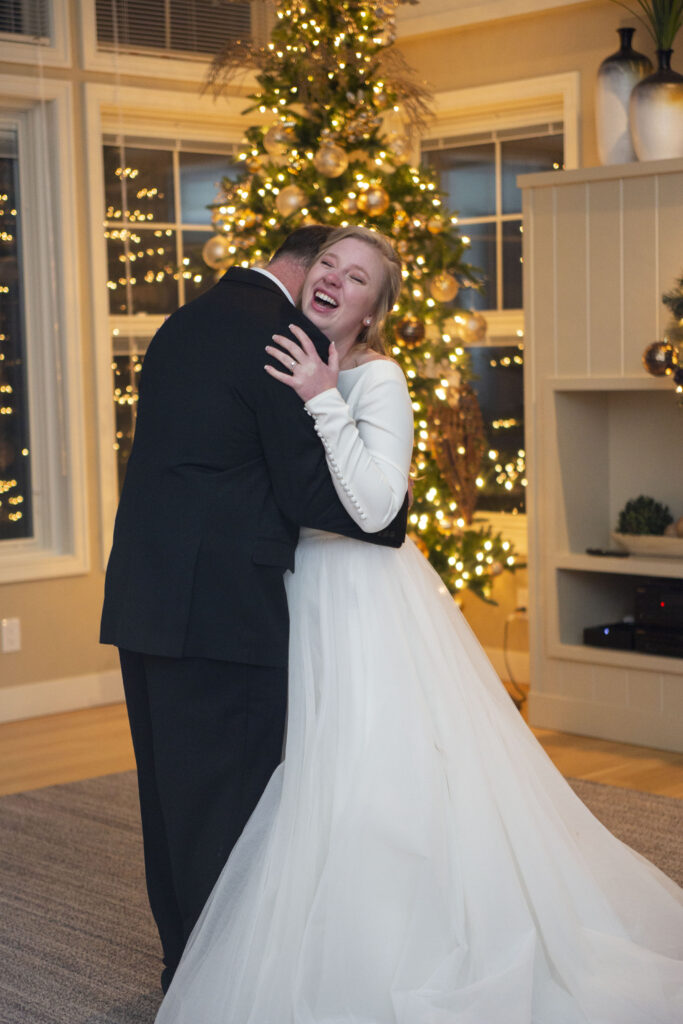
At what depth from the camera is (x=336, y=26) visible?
474 cm

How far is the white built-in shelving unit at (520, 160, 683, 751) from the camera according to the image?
14.6ft

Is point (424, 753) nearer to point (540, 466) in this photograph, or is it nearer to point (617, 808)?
point (617, 808)

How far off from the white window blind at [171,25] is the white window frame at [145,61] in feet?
0.09

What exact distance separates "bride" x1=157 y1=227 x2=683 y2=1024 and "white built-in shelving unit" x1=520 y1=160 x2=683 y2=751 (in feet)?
7.12

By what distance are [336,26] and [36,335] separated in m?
1.70

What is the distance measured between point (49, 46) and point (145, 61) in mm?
426

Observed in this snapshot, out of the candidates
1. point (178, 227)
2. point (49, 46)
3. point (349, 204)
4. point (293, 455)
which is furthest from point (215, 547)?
point (178, 227)

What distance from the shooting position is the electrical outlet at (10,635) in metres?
5.12

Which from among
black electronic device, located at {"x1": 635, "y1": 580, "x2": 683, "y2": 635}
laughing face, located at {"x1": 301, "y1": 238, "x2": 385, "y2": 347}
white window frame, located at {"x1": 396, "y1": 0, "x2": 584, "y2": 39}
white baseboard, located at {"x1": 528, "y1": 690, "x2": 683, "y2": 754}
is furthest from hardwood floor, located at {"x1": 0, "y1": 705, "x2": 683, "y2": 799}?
white window frame, located at {"x1": 396, "y1": 0, "x2": 584, "y2": 39}

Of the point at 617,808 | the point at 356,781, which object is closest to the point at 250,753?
the point at 356,781

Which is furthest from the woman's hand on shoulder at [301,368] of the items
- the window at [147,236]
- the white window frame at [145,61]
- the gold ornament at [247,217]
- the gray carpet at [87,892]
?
the window at [147,236]

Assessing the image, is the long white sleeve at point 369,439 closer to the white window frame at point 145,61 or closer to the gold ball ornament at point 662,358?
the gold ball ornament at point 662,358

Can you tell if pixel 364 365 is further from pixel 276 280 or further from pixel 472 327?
pixel 472 327

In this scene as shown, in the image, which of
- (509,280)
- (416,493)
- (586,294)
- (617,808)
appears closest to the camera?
(617,808)
